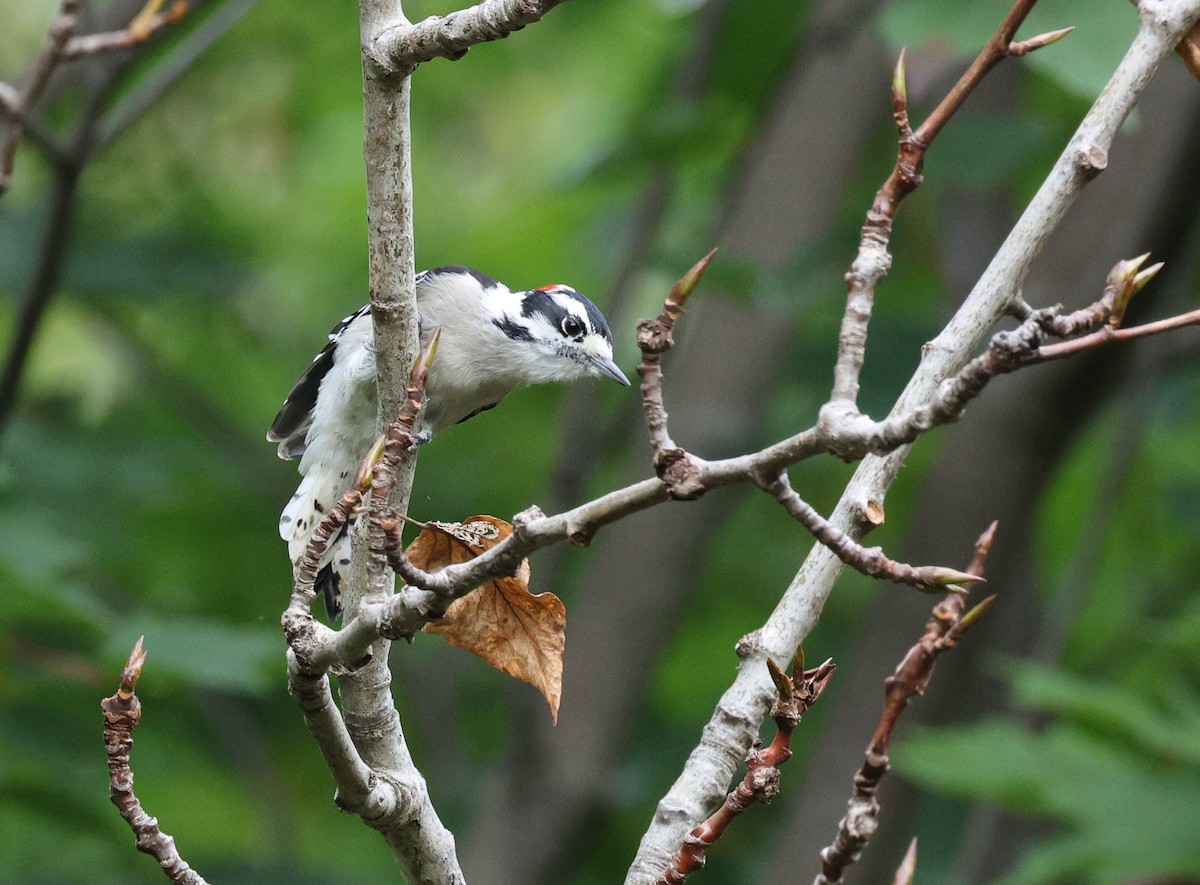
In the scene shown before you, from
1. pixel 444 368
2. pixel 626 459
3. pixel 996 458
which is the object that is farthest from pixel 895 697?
pixel 626 459

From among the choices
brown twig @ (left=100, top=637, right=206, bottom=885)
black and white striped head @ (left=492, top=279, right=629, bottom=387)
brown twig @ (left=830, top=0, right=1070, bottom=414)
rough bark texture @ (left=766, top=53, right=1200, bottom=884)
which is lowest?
brown twig @ (left=100, top=637, right=206, bottom=885)

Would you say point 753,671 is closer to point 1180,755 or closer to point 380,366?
point 380,366

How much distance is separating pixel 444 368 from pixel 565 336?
51 cm

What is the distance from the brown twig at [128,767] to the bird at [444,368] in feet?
6.22

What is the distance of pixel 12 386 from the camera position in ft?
16.4

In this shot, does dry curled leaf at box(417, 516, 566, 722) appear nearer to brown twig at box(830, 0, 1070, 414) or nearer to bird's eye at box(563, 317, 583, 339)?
brown twig at box(830, 0, 1070, 414)

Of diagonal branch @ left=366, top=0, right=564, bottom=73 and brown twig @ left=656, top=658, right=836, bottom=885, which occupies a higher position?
diagonal branch @ left=366, top=0, right=564, bottom=73

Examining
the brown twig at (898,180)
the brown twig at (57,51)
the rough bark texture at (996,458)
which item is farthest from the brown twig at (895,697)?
the rough bark texture at (996,458)

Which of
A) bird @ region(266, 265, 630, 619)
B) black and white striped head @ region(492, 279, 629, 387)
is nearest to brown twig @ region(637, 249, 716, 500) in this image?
bird @ region(266, 265, 630, 619)

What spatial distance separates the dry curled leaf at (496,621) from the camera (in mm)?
2496

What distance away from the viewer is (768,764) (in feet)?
6.83

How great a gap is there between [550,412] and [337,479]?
3.80 m

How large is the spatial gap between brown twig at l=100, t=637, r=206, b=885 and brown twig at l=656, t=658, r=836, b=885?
0.81m

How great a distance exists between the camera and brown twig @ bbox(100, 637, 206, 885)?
219 centimetres
